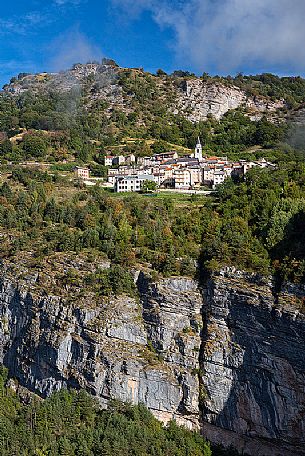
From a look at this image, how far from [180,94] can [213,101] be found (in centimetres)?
597

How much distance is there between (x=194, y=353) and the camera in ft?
93.2

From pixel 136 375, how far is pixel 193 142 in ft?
143

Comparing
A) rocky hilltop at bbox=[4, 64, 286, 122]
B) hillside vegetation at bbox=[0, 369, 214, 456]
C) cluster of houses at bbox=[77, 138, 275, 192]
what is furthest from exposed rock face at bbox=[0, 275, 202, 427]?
rocky hilltop at bbox=[4, 64, 286, 122]

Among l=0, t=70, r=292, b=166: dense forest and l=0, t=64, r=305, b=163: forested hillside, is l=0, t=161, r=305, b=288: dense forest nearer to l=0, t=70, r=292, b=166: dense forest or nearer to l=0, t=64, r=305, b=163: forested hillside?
l=0, t=70, r=292, b=166: dense forest

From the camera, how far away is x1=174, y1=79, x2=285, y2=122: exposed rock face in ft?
245

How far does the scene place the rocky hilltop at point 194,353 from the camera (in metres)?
25.9

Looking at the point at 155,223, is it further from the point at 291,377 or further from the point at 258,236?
the point at 291,377

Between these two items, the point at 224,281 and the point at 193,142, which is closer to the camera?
the point at 224,281

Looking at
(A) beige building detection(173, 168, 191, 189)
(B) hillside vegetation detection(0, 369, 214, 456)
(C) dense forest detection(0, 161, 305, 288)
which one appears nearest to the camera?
(B) hillside vegetation detection(0, 369, 214, 456)

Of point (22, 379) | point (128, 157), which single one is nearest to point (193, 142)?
point (128, 157)

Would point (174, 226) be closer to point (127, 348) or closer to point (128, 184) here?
point (127, 348)

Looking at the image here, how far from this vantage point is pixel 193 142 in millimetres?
65812

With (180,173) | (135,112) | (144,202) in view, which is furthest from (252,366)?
(135,112)

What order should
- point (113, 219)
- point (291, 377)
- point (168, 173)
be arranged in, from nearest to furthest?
point (291, 377) < point (113, 219) < point (168, 173)
